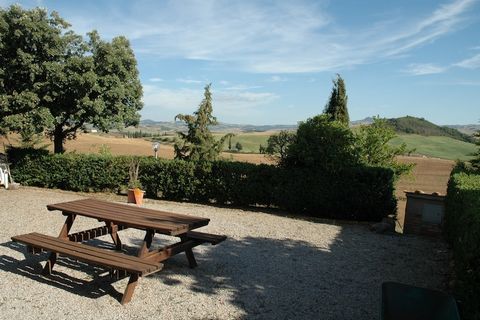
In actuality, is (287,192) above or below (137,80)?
below

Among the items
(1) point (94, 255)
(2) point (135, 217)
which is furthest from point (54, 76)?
(1) point (94, 255)

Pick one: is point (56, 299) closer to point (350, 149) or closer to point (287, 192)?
point (287, 192)

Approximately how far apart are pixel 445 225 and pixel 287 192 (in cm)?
409

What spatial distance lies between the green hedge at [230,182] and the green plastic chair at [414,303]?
716 cm

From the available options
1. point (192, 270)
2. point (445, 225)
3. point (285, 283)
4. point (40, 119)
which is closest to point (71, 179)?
point (40, 119)

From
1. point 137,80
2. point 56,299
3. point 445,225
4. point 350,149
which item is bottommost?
point 56,299

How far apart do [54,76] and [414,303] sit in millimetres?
13021

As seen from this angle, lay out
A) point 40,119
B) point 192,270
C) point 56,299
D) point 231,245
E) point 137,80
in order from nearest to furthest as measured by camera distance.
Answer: point 56,299 → point 192,270 → point 231,245 → point 40,119 → point 137,80

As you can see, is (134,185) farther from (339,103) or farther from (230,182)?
(339,103)

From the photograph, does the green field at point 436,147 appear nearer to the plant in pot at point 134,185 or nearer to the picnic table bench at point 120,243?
the plant in pot at point 134,185

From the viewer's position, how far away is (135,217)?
19.4 feet

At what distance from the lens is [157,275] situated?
5.85m

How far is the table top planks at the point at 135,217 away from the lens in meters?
5.39

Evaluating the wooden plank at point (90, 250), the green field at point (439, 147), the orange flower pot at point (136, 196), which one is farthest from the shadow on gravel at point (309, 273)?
the green field at point (439, 147)
